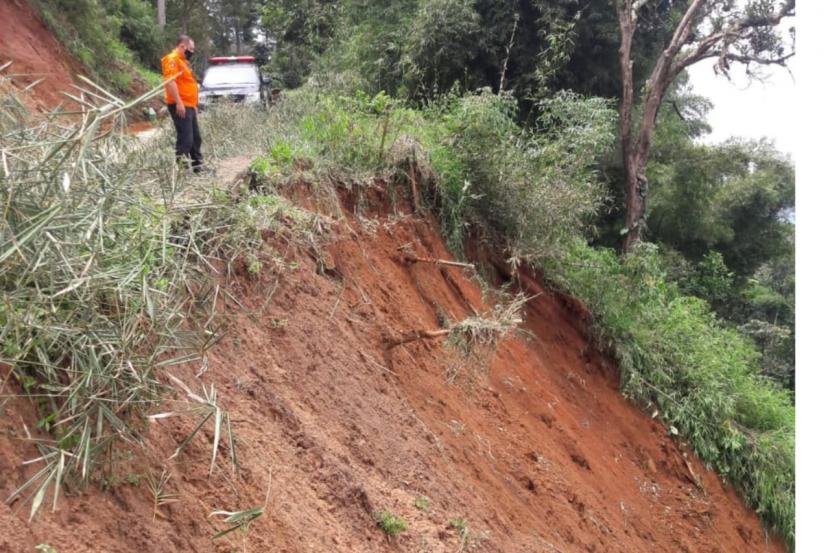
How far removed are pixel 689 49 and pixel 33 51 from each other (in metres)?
11.5

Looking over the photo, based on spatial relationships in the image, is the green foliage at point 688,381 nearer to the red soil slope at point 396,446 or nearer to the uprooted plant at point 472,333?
the red soil slope at point 396,446

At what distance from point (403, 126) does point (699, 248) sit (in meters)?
12.9

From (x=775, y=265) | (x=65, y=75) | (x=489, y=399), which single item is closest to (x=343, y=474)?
(x=489, y=399)

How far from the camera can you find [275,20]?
19.1 meters

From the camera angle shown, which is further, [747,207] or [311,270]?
[747,207]

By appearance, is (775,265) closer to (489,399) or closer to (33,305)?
(489,399)

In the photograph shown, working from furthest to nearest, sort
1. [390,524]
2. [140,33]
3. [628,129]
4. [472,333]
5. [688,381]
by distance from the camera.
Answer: [140,33] < [628,129] < [688,381] < [472,333] < [390,524]

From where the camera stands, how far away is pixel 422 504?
503cm

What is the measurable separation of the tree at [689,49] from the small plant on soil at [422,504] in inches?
385

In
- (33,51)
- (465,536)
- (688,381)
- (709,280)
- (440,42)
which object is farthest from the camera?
(709,280)

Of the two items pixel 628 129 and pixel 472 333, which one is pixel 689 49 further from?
pixel 472 333

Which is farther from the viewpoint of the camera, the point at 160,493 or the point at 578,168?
the point at 578,168

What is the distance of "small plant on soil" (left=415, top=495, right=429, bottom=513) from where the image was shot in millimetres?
4984

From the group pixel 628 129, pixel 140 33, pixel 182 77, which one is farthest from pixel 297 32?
pixel 182 77
